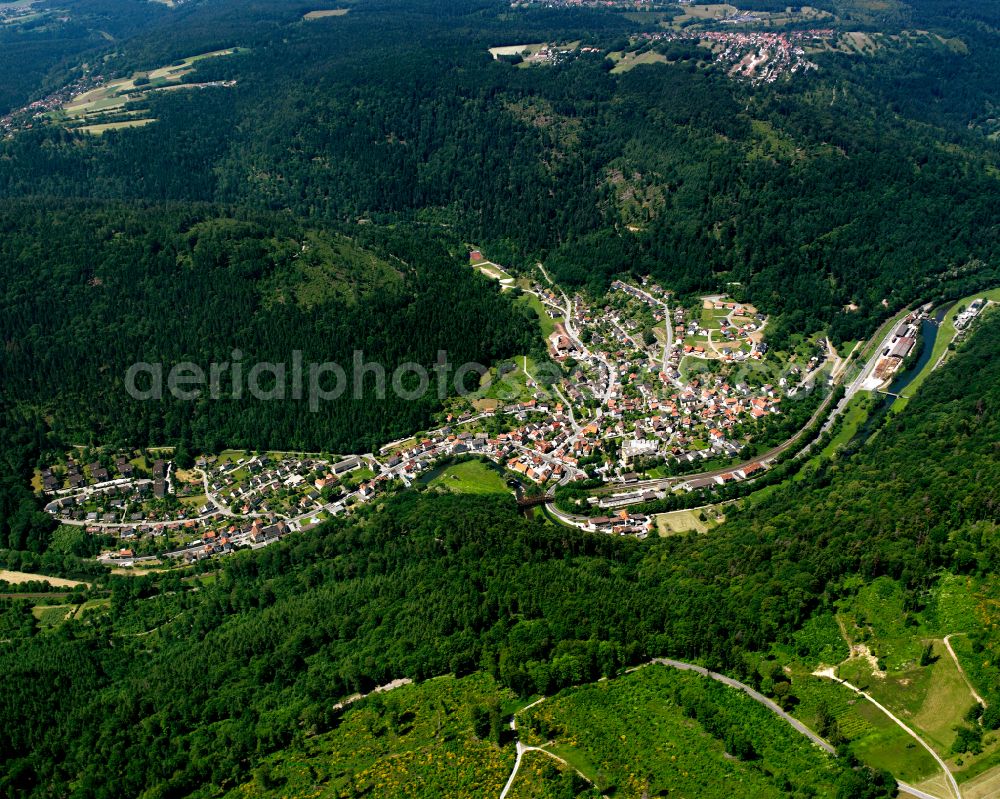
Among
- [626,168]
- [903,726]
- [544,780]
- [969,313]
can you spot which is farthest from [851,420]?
[626,168]

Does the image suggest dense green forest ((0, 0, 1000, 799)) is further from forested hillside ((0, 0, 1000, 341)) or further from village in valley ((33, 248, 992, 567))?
village in valley ((33, 248, 992, 567))

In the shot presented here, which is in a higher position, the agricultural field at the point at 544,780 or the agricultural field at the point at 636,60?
the agricultural field at the point at 636,60

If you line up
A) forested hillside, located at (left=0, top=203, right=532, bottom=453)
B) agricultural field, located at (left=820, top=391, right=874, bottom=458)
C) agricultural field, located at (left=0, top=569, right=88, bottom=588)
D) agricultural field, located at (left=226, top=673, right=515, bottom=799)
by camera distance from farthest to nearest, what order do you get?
forested hillside, located at (left=0, top=203, right=532, bottom=453), agricultural field, located at (left=820, top=391, right=874, bottom=458), agricultural field, located at (left=0, top=569, right=88, bottom=588), agricultural field, located at (left=226, top=673, right=515, bottom=799)

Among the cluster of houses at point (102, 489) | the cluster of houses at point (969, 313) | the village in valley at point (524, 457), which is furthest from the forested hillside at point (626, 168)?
the cluster of houses at point (102, 489)

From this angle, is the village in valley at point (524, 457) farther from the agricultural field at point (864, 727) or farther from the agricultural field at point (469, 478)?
the agricultural field at point (864, 727)

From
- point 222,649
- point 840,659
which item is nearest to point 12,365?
point 222,649

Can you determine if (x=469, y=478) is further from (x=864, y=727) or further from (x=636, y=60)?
(x=636, y=60)

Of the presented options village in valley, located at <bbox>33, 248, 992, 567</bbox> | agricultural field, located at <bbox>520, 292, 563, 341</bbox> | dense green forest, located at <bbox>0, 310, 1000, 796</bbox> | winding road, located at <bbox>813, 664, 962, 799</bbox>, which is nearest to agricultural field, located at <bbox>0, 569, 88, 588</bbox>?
village in valley, located at <bbox>33, 248, 992, 567</bbox>

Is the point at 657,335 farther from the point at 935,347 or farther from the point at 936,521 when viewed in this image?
the point at 936,521
